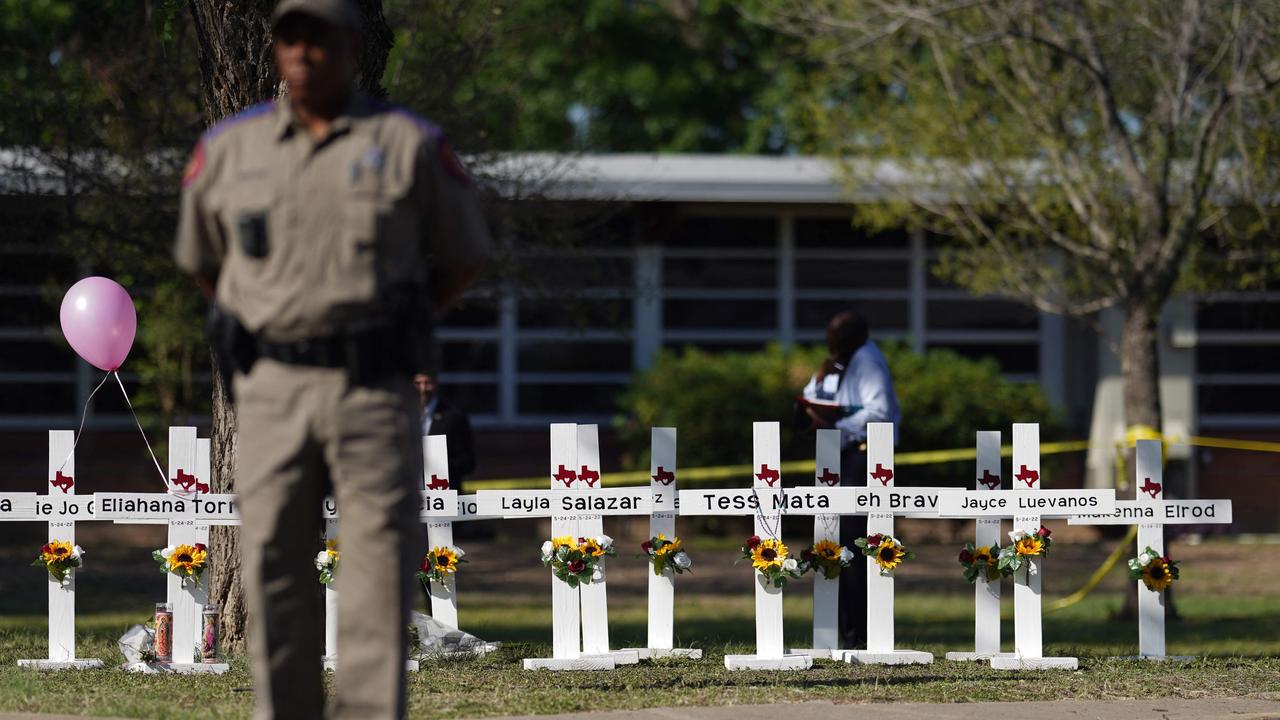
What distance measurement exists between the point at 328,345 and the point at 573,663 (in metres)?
3.67

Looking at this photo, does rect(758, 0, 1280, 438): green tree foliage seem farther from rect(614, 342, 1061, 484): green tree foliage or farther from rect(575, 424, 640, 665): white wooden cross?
rect(575, 424, 640, 665): white wooden cross

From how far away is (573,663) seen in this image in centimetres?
768

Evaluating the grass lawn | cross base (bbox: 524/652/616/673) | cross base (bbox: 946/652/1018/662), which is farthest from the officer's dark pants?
cross base (bbox: 524/652/616/673)

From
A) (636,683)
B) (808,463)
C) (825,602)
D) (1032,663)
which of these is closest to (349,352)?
(636,683)

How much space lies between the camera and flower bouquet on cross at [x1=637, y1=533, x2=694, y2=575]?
311 inches

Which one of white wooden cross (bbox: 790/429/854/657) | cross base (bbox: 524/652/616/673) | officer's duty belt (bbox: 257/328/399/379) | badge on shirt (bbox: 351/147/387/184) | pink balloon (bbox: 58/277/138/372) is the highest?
badge on shirt (bbox: 351/147/387/184)

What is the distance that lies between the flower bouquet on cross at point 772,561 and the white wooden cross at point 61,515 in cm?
312

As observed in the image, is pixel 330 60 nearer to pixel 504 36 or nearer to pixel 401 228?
→ pixel 401 228

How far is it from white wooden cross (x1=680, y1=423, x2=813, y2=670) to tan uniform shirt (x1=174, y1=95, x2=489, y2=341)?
3616 mm

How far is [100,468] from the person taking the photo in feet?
62.4

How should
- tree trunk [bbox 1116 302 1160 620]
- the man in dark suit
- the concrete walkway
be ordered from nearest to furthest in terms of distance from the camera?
the concrete walkway → the man in dark suit → tree trunk [bbox 1116 302 1160 620]

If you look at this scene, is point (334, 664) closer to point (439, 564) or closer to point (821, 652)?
point (439, 564)

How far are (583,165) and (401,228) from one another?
1336 cm

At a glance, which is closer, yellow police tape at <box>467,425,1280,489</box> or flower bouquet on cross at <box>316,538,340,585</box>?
flower bouquet on cross at <box>316,538,340,585</box>
